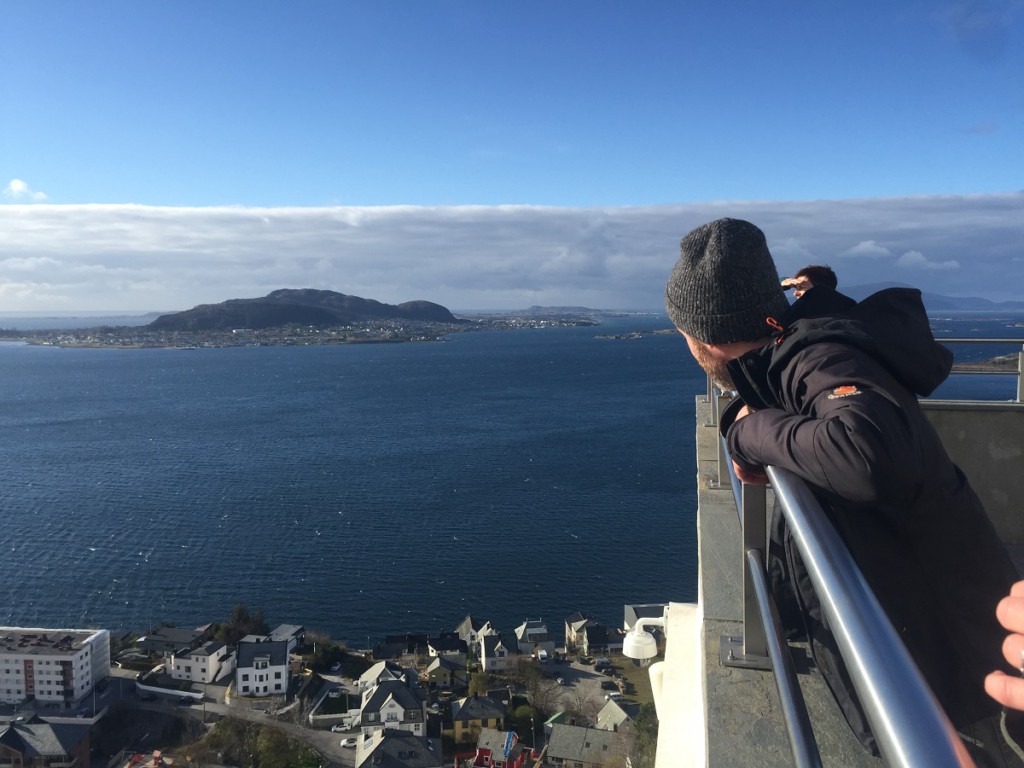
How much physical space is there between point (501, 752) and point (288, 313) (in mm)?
110453

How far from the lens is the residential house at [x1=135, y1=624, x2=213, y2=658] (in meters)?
14.0

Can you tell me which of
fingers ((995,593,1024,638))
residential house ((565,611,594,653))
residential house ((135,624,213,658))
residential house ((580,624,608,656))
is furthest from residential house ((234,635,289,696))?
fingers ((995,593,1024,638))

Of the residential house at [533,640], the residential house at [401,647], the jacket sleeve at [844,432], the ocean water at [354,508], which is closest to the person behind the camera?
the jacket sleeve at [844,432]

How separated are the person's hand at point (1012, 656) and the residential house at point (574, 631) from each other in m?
13.9

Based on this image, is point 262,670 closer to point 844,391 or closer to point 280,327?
point 844,391

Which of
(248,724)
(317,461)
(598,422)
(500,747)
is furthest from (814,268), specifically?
(598,422)

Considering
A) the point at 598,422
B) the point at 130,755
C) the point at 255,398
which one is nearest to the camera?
the point at 130,755

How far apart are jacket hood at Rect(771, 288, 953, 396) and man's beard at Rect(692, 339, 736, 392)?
14 cm

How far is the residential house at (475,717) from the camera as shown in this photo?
11.6 m

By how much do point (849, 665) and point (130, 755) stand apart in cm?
1373

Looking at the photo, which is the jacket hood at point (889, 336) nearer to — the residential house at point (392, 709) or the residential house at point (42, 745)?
the residential house at point (392, 709)

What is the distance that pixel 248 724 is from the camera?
12.1 metres

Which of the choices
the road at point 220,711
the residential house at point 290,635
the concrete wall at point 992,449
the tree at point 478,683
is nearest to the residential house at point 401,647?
the tree at point 478,683

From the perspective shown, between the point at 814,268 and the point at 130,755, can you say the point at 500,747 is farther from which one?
the point at 814,268
